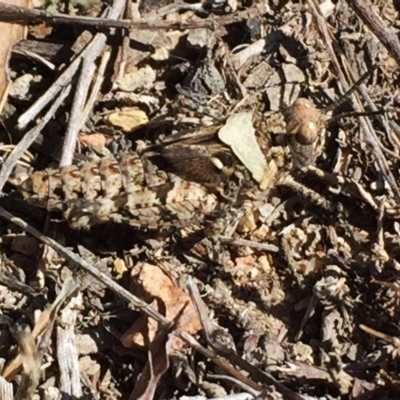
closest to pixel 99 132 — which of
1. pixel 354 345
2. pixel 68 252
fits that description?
pixel 68 252

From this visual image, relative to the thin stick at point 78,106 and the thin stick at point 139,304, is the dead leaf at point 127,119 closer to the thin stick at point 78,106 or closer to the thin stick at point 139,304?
the thin stick at point 78,106

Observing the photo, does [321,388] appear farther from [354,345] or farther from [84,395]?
[84,395]

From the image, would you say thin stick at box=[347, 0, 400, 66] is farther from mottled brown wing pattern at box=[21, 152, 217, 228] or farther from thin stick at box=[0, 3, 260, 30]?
mottled brown wing pattern at box=[21, 152, 217, 228]

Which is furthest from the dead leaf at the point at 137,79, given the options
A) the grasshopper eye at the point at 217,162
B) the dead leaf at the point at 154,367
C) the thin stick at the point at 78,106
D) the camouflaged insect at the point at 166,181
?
the dead leaf at the point at 154,367

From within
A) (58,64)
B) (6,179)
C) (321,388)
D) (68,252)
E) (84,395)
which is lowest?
(84,395)

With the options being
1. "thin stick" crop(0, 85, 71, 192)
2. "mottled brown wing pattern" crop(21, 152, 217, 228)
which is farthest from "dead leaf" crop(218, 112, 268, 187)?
"thin stick" crop(0, 85, 71, 192)

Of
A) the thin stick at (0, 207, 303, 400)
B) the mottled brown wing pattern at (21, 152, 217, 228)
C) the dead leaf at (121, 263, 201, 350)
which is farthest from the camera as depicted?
the mottled brown wing pattern at (21, 152, 217, 228)

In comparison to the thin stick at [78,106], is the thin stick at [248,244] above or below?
below
